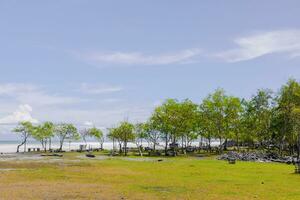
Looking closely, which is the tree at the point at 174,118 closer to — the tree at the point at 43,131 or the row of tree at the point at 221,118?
the row of tree at the point at 221,118

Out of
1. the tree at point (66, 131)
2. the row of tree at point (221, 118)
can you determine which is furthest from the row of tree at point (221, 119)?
the tree at point (66, 131)

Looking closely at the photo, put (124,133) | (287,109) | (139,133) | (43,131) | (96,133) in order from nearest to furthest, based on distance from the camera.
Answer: (287,109) < (124,133) < (139,133) < (43,131) < (96,133)

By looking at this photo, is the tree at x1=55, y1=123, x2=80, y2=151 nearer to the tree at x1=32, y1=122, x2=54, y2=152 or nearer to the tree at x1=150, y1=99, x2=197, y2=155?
the tree at x1=32, y1=122, x2=54, y2=152

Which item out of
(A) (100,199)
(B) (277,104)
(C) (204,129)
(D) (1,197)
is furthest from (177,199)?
(C) (204,129)

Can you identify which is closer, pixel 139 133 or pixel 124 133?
pixel 124 133

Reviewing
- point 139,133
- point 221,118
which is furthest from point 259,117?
point 139,133

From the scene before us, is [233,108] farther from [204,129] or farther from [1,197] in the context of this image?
[1,197]

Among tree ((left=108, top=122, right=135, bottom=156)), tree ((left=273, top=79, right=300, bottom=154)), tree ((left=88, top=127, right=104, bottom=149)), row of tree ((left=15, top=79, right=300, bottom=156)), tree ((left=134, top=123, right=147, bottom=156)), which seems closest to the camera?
tree ((left=273, top=79, right=300, bottom=154))

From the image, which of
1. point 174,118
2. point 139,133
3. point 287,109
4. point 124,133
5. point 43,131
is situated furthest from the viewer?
point 43,131

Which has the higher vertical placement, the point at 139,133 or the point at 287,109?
the point at 287,109

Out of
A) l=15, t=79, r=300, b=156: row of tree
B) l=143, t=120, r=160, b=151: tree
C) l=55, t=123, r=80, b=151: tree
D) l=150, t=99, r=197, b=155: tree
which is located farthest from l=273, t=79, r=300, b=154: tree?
l=55, t=123, r=80, b=151: tree

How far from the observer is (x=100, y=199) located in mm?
28609

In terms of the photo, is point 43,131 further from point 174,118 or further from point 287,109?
point 287,109

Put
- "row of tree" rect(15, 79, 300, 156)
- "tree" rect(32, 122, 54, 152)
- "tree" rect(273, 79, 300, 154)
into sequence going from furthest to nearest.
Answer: "tree" rect(32, 122, 54, 152) → "row of tree" rect(15, 79, 300, 156) → "tree" rect(273, 79, 300, 154)
